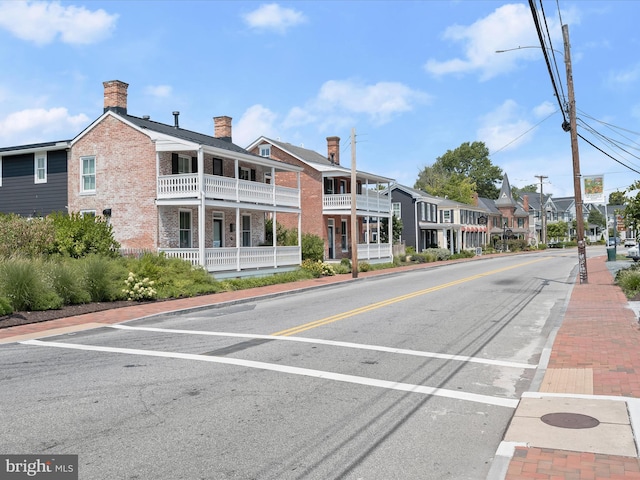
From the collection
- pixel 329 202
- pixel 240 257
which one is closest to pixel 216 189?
pixel 240 257

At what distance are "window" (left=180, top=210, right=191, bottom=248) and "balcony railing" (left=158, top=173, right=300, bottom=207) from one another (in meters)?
1.97

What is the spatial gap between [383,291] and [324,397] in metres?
14.0

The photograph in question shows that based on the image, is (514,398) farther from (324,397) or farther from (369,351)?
(369,351)

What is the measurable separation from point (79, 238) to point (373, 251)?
21.8 meters

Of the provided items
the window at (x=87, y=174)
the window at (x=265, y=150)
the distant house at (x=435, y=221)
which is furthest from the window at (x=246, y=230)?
the distant house at (x=435, y=221)

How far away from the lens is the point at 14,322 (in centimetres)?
1298

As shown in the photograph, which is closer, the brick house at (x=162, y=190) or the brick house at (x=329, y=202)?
the brick house at (x=162, y=190)

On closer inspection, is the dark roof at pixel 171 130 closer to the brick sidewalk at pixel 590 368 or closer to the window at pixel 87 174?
the window at pixel 87 174

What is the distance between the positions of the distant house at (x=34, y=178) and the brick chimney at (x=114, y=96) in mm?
2894

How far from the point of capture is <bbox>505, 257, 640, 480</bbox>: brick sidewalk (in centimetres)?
445

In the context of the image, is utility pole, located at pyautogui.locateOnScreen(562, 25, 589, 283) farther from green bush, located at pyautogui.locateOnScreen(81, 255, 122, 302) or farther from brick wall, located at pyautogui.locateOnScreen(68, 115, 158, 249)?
brick wall, located at pyautogui.locateOnScreen(68, 115, 158, 249)

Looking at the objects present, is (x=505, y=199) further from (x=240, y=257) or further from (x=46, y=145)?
(x=46, y=145)

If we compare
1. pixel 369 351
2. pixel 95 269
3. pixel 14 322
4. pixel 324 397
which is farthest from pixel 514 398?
pixel 95 269

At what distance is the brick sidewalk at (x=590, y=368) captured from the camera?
4.45 m
